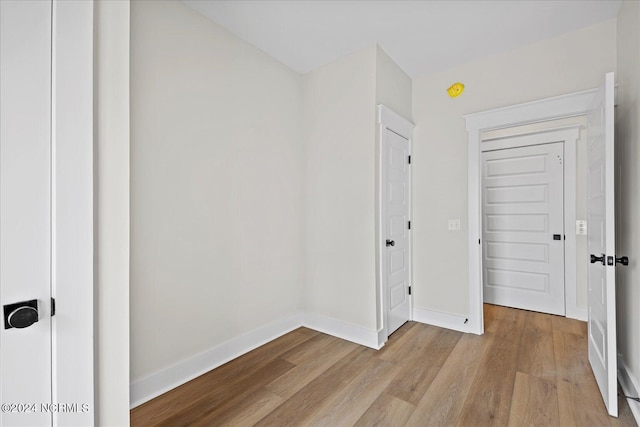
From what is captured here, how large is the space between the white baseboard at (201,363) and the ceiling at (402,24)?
2.66m

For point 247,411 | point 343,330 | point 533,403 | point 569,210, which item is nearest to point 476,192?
point 569,210

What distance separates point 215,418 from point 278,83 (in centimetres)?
286

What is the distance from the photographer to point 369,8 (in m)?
2.20

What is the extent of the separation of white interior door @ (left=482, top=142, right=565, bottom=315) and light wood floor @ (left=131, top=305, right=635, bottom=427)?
84 cm

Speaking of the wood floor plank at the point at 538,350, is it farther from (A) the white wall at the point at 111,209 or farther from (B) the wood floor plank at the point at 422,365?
(A) the white wall at the point at 111,209

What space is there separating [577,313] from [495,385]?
2.14 meters

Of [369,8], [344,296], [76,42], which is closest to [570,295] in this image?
[344,296]

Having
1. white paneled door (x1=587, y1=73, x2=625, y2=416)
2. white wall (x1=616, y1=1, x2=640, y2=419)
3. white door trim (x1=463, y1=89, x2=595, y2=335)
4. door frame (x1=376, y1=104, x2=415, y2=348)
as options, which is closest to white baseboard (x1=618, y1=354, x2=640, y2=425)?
white wall (x1=616, y1=1, x2=640, y2=419)

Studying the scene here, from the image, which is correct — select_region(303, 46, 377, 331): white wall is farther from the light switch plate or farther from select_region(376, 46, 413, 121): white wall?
the light switch plate

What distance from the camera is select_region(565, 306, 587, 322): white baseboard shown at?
3.23 metres

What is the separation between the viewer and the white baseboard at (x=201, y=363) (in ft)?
6.04

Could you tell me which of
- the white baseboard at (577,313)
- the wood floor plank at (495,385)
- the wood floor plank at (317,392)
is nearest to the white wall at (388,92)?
the wood floor plank at (317,392)

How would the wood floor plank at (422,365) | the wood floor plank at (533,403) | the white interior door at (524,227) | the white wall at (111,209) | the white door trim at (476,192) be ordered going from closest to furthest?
the white wall at (111,209)
the wood floor plank at (533,403)
the wood floor plank at (422,365)
the white door trim at (476,192)
the white interior door at (524,227)

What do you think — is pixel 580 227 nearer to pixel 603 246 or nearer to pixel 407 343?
pixel 603 246
